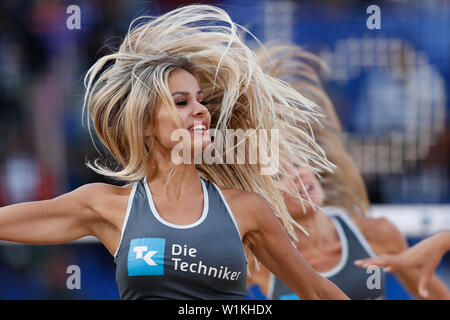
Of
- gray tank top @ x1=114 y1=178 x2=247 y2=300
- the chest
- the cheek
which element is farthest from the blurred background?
gray tank top @ x1=114 y1=178 x2=247 y2=300

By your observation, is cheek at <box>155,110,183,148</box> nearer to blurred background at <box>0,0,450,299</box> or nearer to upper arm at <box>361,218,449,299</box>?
upper arm at <box>361,218,449,299</box>

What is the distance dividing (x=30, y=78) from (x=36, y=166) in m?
0.71

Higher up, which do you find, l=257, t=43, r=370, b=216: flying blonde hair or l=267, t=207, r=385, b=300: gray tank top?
l=257, t=43, r=370, b=216: flying blonde hair

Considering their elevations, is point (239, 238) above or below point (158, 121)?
below

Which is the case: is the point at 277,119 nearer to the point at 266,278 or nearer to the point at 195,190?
Result: the point at 195,190

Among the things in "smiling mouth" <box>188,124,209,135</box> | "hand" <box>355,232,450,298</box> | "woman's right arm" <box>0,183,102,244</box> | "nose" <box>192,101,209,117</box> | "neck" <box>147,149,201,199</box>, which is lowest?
"hand" <box>355,232,450,298</box>

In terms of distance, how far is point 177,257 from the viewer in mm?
2902

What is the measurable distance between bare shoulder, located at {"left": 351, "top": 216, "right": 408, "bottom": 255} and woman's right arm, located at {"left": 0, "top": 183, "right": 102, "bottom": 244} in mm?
2403

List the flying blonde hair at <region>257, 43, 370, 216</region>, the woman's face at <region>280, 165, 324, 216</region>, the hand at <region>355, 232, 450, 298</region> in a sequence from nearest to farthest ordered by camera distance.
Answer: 1. the hand at <region>355, 232, 450, 298</region>
2. the woman's face at <region>280, 165, 324, 216</region>
3. the flying blonde hair at <region>257, 43, 370, 216</region>

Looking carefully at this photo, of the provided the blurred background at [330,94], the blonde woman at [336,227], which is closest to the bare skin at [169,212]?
the blonde woman at [336,227]

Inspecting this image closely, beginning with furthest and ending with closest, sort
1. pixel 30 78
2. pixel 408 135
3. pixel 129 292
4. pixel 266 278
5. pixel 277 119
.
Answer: pixel 30 78 → pixel 408 135 → pixel 266 278 → pixel 277 119 → pixel 129 292

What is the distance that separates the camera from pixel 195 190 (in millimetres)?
3086

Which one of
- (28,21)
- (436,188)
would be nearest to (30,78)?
(28,21)

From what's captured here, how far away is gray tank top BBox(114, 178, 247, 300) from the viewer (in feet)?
9.50
